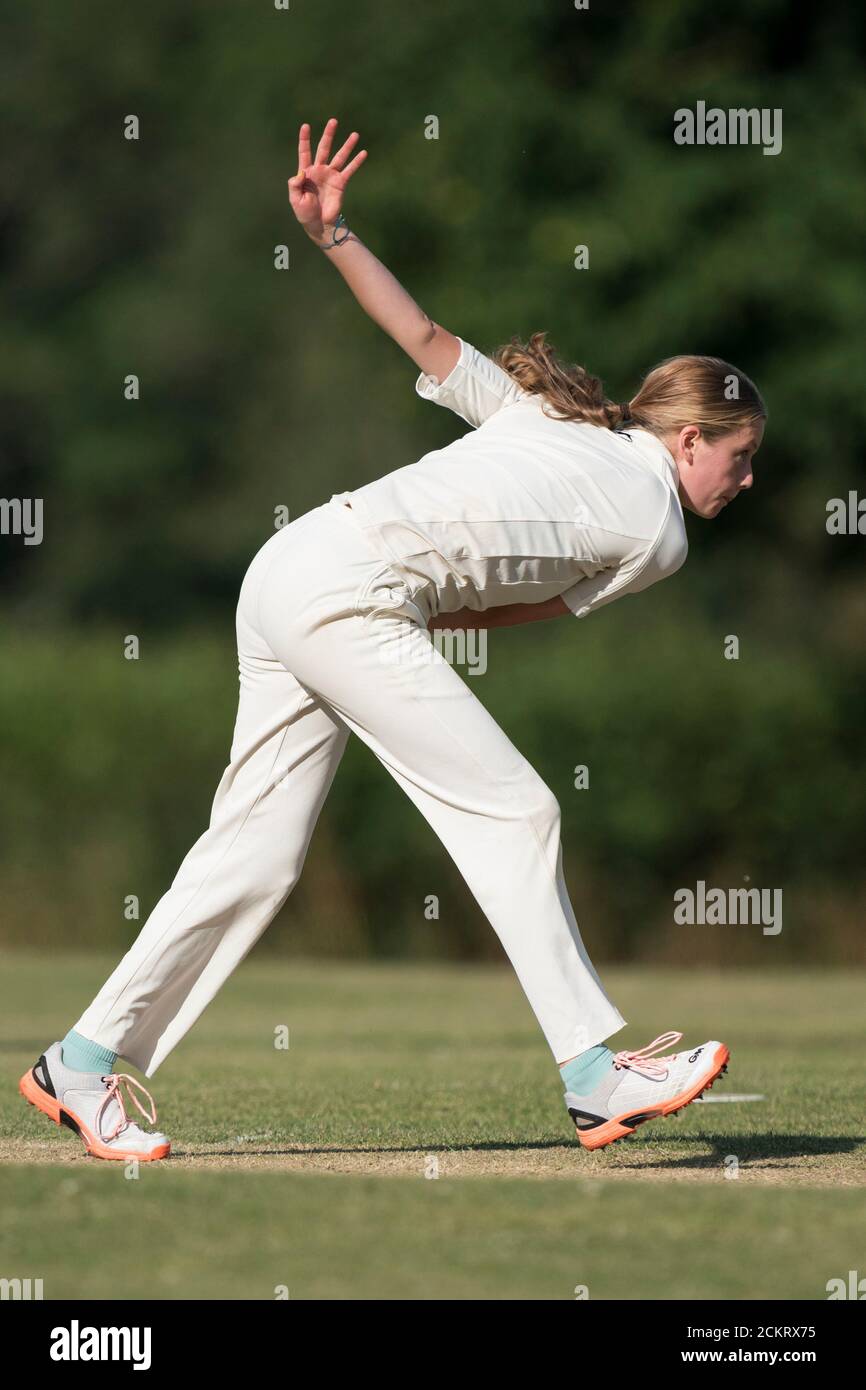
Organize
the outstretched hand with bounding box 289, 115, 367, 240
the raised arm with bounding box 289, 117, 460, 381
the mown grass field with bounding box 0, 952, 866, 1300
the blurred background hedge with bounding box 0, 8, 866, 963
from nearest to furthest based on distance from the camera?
the mown grass field with bounding box 0, 952, 866, 1300 < the raised arm with bounding box 289, 117, 460, 381 < the outstretched hand with bounding box 289, 115, 367, 240 < the blurred background hedge with bounding box 0, 8, 866, 963

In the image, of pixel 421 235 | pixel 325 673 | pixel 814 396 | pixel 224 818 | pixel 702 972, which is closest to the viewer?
pixel 325 673

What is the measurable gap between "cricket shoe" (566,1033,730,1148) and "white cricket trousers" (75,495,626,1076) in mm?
108

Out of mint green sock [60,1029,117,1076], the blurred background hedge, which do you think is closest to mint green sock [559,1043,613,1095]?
mint green sock [60,1029,117,1076]

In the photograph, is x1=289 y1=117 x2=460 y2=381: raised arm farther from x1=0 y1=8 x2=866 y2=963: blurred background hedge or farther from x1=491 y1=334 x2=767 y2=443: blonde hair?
x1=0 y1=8 x2=866 y2=963: blurred background hedge

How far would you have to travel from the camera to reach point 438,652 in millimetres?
5125

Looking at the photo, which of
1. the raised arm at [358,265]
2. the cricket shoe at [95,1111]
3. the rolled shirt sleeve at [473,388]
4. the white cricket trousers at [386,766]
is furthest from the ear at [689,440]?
the cricket shoe at [95,1111]

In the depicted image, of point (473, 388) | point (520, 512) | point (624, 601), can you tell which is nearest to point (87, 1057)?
point (520, 512)

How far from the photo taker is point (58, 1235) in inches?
164

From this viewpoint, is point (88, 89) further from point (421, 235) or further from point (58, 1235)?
point (58, 1235)

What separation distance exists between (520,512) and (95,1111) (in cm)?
175

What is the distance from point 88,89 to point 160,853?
71.0 feet

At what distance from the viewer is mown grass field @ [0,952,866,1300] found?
3.90m

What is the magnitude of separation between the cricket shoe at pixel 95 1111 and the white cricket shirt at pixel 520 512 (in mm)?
1400

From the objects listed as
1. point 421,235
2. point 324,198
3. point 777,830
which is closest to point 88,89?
point 421,235
